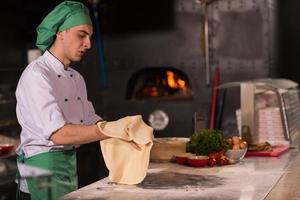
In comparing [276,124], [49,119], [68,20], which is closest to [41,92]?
[49,119]

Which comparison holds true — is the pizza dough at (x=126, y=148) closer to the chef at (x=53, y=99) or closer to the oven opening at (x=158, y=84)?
the chef at (x=53, y=99)

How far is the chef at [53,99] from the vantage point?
2482 mm

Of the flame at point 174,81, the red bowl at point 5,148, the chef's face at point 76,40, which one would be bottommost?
the red bowl at point 5,148

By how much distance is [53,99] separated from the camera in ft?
8.14

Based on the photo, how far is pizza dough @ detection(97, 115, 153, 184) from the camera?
7.61 ft

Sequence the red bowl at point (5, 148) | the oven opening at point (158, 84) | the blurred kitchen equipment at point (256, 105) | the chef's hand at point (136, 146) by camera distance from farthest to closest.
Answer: the oven opening at point (158, 84), the red bowl at point (5, 148), the blurred kitchen equipment at point (256, 105), the chef's hand at point (136, 146)

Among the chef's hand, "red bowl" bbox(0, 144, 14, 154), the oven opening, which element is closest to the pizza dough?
the chef's hand

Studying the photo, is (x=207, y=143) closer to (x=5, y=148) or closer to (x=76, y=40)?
(x=76, y=40)

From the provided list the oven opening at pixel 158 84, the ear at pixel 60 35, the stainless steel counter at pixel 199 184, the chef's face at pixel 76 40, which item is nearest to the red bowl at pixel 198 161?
the stainless steel counter at pixel 199 184

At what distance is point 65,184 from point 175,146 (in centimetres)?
72

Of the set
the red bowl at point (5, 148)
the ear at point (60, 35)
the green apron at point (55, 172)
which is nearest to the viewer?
the green apron at point (55, 172)

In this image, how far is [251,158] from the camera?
3262mm

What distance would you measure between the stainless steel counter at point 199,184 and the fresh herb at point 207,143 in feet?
0.47

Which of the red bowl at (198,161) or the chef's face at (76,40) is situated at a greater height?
the chef's face at (76,40)
